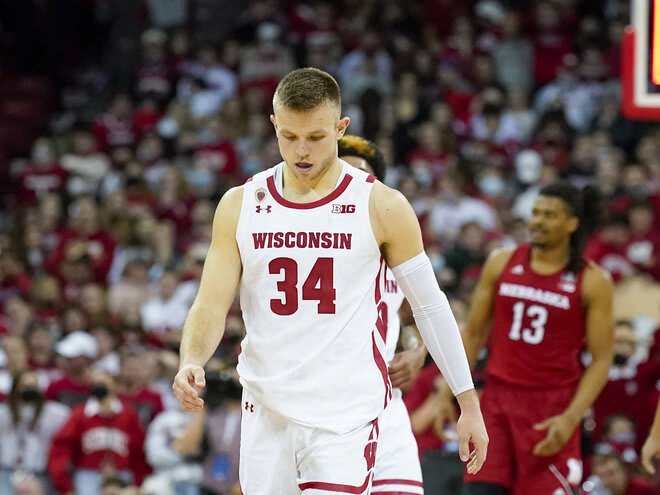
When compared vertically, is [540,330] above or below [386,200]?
below

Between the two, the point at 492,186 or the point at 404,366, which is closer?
the point at 404,366

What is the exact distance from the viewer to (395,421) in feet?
17.3

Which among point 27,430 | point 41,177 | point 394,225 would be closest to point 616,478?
point 394,225

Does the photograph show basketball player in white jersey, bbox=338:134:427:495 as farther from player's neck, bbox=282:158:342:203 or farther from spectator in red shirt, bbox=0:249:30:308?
spectator in red shirt, bbox=0:249:30:308

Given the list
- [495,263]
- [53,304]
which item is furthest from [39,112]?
[495,263]

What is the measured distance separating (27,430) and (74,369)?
814mm

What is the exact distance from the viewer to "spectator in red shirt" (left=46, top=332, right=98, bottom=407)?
34.2 feet

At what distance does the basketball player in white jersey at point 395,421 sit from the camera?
202 inches

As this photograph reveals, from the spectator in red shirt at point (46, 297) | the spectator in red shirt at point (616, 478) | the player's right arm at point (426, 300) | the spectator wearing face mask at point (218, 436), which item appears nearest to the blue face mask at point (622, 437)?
the spectator in red shirt at point (616, 478)

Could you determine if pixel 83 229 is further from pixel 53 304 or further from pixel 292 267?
pixel 292 267

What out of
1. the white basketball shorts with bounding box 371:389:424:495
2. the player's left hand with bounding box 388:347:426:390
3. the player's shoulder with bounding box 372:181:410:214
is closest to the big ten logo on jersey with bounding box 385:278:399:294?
the player's left hand with bounding box 388:347:426:390

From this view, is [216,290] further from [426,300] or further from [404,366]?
[404,366]

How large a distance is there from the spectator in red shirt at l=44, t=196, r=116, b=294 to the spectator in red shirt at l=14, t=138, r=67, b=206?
1384 millimetres

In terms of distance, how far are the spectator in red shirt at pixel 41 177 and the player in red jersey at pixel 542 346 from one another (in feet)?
32.8
